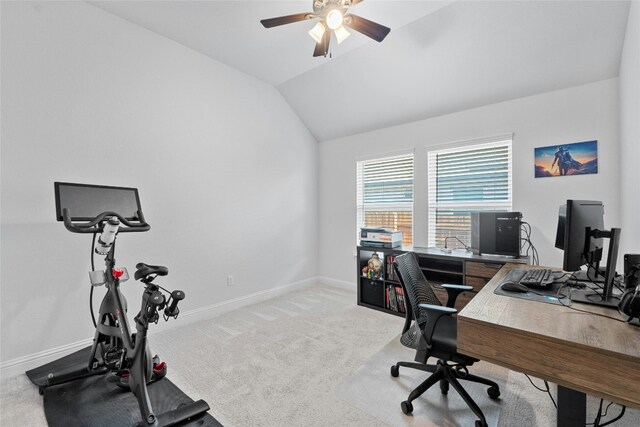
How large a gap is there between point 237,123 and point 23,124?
1983 millimetres

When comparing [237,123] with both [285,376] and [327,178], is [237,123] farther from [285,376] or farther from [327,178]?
[285,376]

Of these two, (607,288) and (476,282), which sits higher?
(607,288)

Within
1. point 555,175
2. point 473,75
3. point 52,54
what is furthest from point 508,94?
point 52,54

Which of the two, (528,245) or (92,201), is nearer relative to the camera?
(92,201)

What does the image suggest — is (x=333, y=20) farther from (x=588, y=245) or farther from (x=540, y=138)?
(x=540, y=138)

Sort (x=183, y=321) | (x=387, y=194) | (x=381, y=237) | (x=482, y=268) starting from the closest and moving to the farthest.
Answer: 1. (x=482, y=268)
2. (x=183, y=321)
3. (x=381, y=237)
4. (x=387, y=194)

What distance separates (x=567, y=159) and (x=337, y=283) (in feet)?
10.6

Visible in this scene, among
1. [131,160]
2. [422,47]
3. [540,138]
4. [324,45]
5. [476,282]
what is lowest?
[476,282]

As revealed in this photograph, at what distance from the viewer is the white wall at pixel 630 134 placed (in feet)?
5.81

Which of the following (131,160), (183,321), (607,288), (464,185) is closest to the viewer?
(607,288)

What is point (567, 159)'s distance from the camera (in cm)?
273

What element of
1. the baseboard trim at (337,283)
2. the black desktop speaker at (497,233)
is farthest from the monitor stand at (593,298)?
the baseboard trim at (337,283)

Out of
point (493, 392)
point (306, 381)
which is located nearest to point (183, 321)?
point (306, 381)

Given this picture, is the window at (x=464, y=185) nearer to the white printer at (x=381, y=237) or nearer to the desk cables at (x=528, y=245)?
the desk cables at (x=528, y=245)
